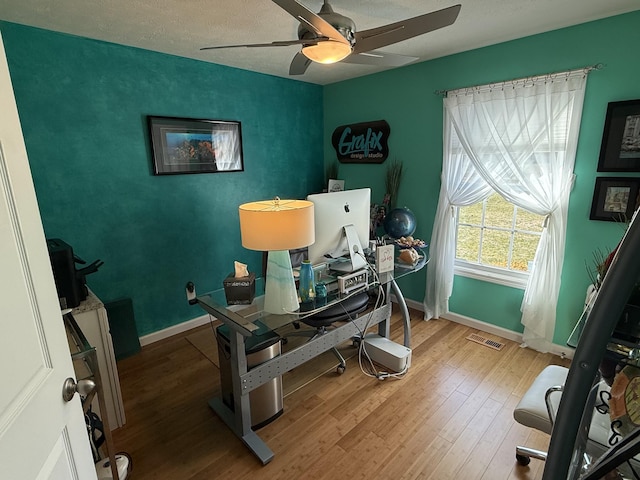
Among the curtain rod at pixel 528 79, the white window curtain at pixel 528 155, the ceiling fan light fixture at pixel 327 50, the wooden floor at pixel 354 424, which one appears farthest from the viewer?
the white window curtain at pixel 528 155

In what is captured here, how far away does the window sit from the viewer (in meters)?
2.70

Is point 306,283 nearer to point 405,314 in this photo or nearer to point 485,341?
point 405,314

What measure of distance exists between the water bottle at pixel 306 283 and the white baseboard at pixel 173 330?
171 cm

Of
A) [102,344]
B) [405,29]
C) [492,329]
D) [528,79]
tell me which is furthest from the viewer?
[492,329]

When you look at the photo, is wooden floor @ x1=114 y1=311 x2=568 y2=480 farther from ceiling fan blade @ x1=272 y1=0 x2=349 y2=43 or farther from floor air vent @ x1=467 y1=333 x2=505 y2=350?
ceiling fan blade @ x1=272 y1=0 x2=349 y2=43

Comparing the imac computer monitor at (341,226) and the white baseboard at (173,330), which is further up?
the imac computer monitor at (341,226)

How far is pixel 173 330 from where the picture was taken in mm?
2941

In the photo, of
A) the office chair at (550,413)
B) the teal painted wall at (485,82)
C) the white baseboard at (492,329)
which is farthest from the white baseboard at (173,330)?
the office chair at (550,413)

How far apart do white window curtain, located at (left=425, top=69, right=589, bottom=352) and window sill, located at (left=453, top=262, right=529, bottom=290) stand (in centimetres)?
14

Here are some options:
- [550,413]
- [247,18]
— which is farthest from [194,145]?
[550,413]

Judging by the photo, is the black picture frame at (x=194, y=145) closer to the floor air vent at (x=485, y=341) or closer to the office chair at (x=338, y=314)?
the office chair at (x=338, y=314)

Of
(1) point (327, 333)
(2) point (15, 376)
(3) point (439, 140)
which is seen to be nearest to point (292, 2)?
(2) point (15, 376)

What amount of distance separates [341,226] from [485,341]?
1.79 m

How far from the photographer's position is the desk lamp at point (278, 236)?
5.10ft
